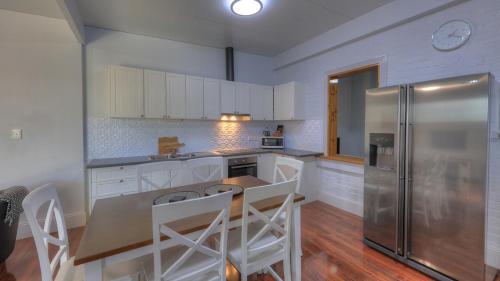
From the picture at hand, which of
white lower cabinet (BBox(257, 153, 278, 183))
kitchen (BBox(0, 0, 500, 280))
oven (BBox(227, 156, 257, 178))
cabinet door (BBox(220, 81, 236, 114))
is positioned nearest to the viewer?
kitchen (BBox(0, 0, 500, 280))

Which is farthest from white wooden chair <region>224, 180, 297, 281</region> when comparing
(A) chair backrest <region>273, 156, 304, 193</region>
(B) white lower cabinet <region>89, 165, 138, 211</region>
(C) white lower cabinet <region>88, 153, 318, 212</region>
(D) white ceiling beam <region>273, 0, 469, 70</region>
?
(D) white ceiling beam <region>273, 0, 469, 70</region>

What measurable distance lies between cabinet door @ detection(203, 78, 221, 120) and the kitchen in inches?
0.7

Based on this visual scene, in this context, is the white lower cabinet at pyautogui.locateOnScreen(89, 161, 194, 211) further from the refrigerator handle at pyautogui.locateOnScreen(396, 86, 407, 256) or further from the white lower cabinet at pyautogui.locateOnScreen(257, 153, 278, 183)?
the refrigerator handle at pyautogui.locateOnScreen(396, 86, 407, 256)

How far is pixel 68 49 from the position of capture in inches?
110

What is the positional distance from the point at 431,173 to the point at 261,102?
278 centimetres

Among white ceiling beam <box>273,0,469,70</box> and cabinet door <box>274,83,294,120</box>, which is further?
cabinet door <box>274,83,294,120</box>

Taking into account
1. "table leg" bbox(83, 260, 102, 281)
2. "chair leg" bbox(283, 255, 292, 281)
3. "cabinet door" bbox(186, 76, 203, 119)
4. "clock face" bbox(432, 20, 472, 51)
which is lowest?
"chair leg" bbox(283, 255, 292, 281)

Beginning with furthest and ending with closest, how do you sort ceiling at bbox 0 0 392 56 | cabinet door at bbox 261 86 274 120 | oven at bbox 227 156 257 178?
cabinet door at bbox 261 86 274 120 → oven at bbox 227 156 257 178 → ceiling at bbox 0 0 392 56

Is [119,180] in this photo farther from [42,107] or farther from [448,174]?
[448,174]

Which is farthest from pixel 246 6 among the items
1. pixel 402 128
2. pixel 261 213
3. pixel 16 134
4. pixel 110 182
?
pixel 16 134

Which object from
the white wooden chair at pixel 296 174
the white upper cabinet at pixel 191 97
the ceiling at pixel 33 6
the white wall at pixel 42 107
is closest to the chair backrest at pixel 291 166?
the white wooden chair at pixel 296 174

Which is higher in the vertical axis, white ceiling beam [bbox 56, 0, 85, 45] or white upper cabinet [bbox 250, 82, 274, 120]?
white ceiling beam [bbox 56, 0, 85, 45]

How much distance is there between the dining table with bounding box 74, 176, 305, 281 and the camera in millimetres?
1015

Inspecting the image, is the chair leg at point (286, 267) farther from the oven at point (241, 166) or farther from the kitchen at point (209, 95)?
the oven at point (241, 166)
